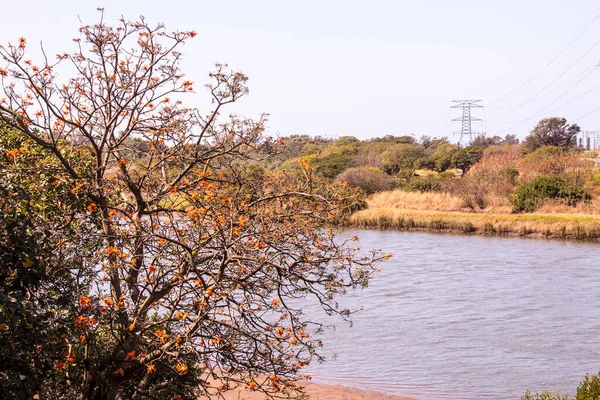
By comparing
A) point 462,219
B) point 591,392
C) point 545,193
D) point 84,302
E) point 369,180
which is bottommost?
point 591,392

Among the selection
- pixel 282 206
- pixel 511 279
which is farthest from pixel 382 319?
pixel 282 206

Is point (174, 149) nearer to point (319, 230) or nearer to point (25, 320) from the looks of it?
point (319, 230)

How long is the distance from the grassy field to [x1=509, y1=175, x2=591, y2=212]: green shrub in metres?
0.80

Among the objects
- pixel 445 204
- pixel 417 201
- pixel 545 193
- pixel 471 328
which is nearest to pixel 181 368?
pixel 471 328

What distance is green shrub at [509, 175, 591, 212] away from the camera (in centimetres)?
3722

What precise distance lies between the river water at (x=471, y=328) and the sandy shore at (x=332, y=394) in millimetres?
455

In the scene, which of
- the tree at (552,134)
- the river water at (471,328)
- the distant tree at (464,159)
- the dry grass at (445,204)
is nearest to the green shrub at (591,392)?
the river water at (471,328)

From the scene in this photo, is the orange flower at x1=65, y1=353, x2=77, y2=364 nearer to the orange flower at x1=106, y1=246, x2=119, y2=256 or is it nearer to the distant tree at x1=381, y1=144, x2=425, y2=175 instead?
the orange flower at x1=106, y1=246, x2=119, y2=256

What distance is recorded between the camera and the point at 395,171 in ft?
198

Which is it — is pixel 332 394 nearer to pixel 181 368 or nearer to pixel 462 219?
pixel 181 368

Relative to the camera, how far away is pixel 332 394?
12.5 meters

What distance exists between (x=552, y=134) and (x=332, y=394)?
59202 mm

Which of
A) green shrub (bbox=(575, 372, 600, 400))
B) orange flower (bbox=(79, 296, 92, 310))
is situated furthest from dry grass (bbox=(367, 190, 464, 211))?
orange flower (bbox=(79, 296, 92, 310))

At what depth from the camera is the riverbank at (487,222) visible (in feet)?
108
